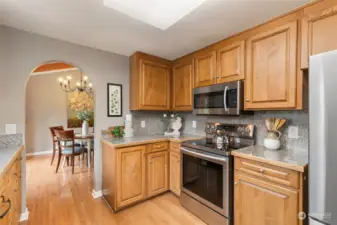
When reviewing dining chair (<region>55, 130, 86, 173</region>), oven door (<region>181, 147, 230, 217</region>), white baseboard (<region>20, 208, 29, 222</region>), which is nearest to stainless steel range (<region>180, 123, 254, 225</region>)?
oven door (<region>181, 147, 230, 217</region>)

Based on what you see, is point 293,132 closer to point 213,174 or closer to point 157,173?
point 213,174

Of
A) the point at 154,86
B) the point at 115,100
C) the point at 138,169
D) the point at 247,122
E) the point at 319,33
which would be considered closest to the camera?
the point at 319,33

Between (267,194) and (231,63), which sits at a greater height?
(231,63)

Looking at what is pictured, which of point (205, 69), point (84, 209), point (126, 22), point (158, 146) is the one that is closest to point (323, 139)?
point (205, 69)

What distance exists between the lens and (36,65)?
208 cm

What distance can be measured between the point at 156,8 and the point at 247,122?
1729 mm

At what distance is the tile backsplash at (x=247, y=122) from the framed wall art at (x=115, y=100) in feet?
0.95

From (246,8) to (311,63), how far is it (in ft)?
2.56

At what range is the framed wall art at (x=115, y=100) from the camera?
2.64 m

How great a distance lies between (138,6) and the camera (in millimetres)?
1444

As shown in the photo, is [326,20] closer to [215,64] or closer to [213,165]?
[215,64]

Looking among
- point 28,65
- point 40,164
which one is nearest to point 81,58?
point 28,65

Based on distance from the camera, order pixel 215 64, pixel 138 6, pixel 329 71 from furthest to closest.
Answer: pixel 215 64, pixel 138 6, pixel 329 71

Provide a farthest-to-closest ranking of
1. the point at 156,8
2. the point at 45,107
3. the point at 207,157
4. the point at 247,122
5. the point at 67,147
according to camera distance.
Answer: the point at 45,107 < the point at 67,147 < the point at 247,122 < the point at 207,157 < the point at 156,8
